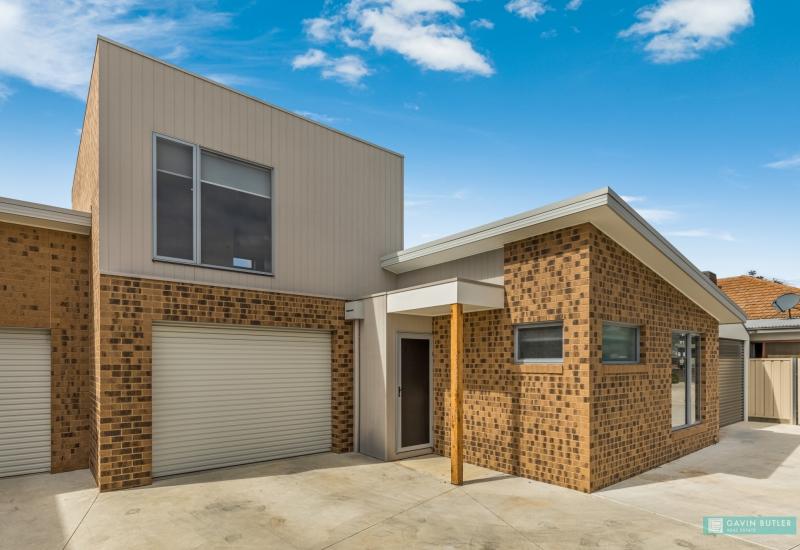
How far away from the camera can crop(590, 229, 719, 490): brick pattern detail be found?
654cm

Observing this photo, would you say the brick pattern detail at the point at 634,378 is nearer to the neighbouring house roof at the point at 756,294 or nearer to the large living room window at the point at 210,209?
the large living room window at the point at 210,209

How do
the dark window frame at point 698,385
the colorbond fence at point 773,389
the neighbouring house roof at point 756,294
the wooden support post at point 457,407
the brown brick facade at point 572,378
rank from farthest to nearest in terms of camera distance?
the neighbouring house roof at point 756,294
the colorbond fence at point 773,389
the dark window frame at point 698,385
the wooden support post at point 457,407
the brown brick facade at point 572,378

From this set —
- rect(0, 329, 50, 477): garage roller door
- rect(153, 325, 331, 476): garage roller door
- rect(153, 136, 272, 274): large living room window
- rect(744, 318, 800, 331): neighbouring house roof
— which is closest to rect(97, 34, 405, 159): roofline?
rect(153, 136, 272, 274): large living room window

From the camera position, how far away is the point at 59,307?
740cm

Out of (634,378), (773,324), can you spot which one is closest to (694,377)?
(634,378)

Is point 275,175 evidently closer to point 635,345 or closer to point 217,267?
point 217,267

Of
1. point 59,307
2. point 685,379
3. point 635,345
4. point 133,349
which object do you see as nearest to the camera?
point 133,349

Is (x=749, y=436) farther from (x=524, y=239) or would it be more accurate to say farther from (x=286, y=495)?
(x=286, y=495)

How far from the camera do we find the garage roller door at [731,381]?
39.9 ft

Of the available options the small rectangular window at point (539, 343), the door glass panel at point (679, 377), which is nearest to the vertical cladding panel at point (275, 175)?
the small rectangular window at point (539, 343)

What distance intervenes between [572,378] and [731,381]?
9.16m

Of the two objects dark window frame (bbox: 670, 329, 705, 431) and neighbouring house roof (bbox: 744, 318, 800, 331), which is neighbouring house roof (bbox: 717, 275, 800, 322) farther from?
dark window frame (bbox: 670, 329, 705, 431)

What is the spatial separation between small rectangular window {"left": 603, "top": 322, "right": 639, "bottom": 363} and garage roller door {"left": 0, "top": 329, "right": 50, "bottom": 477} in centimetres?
864

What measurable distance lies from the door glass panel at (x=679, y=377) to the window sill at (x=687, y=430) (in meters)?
0.09
